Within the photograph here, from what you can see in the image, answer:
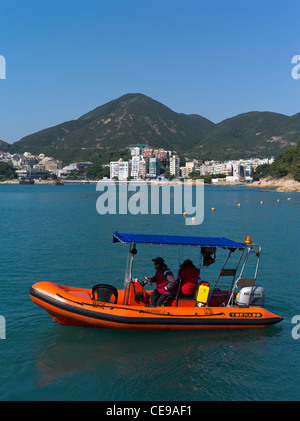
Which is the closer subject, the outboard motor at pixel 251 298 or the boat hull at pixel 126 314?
the boat hull at pixel 126 314

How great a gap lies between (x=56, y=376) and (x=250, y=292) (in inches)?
215

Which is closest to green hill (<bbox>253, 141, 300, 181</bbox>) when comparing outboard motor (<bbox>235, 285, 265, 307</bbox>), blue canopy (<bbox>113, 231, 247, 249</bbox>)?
outboard motor (<bbox>235, 285, 265, 307</bbox>)

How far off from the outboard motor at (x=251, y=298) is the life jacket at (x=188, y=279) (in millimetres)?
1338

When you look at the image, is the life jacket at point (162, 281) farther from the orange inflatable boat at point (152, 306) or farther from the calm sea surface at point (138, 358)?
the calm sea surface at point (138, 358)

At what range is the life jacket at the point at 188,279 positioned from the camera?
11086mm

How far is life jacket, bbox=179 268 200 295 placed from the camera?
11.1 metres

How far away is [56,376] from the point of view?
871cm

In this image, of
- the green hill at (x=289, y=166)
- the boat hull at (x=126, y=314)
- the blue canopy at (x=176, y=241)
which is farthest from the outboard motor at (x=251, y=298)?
the green hill at (x=289, y=166)

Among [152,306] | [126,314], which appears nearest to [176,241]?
[152,306]

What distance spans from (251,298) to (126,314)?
11.5 ft

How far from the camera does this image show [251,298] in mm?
11500

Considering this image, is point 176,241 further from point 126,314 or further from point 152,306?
point 126,314
